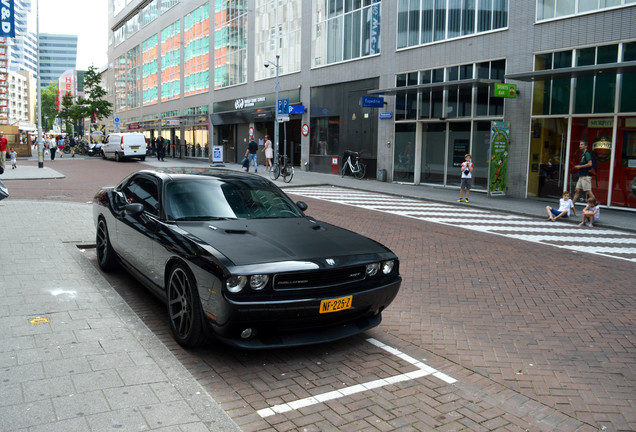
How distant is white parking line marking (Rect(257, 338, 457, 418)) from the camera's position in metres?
3.73

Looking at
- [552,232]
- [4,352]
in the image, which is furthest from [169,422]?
[552,232]

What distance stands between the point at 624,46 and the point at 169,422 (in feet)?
56.2

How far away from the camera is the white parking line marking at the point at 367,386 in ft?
12.2

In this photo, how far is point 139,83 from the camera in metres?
67.8

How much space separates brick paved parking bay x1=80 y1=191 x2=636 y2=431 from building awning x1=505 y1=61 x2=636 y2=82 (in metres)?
9.43

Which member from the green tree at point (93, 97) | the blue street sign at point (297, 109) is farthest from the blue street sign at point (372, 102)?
the green tree at point (93, 97)

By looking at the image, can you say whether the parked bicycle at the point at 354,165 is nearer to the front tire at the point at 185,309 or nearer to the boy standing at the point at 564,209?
the boy standing at the point at 564,209

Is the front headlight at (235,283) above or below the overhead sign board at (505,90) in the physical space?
below

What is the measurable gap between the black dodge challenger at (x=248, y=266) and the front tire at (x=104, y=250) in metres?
0.91

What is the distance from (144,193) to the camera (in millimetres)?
6215

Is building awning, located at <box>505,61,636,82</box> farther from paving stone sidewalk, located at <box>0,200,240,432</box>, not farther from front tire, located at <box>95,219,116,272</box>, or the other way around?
paving stone sidewalk, located at <box>0,200,240,432</box>

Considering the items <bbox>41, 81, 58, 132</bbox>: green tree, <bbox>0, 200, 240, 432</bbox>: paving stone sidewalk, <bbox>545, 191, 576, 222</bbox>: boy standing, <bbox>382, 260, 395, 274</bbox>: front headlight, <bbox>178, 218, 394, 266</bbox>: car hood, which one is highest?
<bbox>41, 81, 58, 132</bbox>: green tree

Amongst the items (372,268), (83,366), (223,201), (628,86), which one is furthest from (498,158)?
(83,366)

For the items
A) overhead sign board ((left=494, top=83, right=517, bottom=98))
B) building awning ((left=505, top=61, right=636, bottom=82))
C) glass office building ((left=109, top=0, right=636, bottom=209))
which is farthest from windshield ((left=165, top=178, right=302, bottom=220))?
overhead sign board ((left=494, top=83, right=517, bottom=98))
